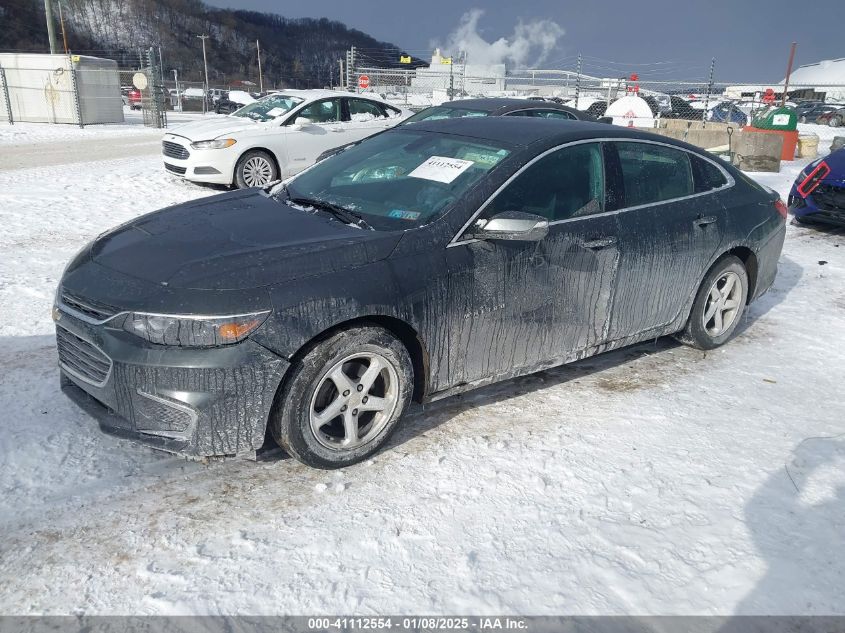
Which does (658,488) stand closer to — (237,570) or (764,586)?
(764,586)

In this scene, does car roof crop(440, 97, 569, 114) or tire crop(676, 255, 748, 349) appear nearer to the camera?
tire crop(676, 255, 748, 349)

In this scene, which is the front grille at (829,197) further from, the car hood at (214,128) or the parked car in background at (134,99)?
the parked car in background at (134,99)

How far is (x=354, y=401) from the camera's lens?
10.6 feet

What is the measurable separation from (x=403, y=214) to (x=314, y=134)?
7.69 m

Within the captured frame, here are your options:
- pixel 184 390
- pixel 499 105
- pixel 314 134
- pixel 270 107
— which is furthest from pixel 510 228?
pixel 270 107

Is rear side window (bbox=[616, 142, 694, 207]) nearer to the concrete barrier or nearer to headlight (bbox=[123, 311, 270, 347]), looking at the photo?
headlight (bbox=[123, 311, 270, 347])

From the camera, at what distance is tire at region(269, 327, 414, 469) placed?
3.01 meters

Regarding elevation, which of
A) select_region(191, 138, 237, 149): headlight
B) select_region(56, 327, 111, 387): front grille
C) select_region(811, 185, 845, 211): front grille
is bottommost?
select_region(56, 327, 111, 387): front grille

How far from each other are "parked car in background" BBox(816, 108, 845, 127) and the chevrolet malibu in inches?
1385

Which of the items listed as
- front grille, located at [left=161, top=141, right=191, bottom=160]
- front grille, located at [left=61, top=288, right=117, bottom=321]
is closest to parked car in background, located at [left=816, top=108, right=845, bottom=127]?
front grille, located at [left=161, top=141, right=191, bottom=160]

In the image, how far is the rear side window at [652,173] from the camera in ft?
13.8

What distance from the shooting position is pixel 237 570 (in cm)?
261

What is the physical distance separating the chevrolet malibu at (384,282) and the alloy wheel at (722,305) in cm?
15

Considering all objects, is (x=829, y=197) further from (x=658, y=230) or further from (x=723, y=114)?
(x=723, y=114)
